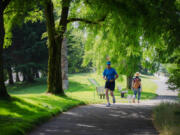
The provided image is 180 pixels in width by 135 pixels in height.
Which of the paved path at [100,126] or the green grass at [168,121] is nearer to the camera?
the green grass at [168,121]

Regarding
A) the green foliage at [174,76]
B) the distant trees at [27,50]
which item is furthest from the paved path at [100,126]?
the distant trees at [27,50]

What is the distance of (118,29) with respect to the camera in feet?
32.6

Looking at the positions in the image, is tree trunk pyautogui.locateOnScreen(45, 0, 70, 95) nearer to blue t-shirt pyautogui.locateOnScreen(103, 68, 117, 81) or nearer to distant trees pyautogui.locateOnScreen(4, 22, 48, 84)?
blue t-shirt pyautogui.locateOnScreen(103, 68, 117, 81)

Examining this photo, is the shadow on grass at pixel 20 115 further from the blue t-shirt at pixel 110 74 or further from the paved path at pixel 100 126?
the blue t-shirt at pixel 110 74

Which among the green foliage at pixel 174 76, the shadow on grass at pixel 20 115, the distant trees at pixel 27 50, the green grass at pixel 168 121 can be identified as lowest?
the green grass at pixel 168 121

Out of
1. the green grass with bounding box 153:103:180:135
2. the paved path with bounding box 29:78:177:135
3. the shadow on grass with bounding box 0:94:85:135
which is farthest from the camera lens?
the paved path with bounding box 29:78:177:135

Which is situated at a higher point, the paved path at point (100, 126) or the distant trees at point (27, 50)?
the distant trees at point (27, 50)

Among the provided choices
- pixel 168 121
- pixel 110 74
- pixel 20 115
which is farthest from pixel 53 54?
pixel 168 121

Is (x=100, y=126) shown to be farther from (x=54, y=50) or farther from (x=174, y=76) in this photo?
(x=54, y=50)

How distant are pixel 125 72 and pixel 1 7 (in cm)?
1741

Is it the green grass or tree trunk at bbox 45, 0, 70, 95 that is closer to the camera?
the green grass

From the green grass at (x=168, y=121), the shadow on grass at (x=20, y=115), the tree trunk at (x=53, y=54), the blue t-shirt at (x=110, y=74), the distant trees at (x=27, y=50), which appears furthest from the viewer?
the distant trees at (x=27, y=50)

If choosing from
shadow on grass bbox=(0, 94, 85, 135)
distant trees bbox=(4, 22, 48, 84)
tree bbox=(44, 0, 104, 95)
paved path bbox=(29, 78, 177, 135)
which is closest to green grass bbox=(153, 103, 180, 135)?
paved path bbox=(29, 78, 177, 135)

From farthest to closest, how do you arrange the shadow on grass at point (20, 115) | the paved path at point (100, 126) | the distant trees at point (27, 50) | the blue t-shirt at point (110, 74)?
the distant trees at point (27, 50), the blue t-shirt at point (110, 74), the paved path at point (100, 126), the shadow on grass at point (20, 115)
